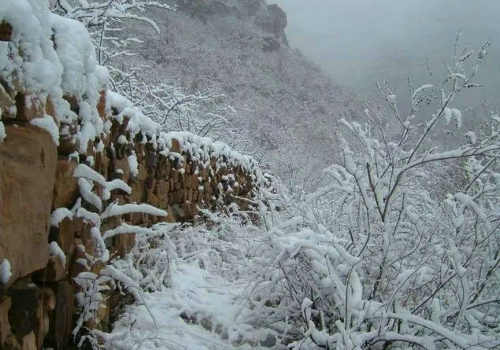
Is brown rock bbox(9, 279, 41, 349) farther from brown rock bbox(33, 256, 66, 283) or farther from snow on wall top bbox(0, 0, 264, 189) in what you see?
snow on wall top bbox(0, 0, 264, 189)

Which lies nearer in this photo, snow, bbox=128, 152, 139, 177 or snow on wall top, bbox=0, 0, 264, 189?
snow on wall top, bbox=0, 0, 264, 189

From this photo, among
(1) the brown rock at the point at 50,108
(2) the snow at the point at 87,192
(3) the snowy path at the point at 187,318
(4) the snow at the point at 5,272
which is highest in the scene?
(1) the brown rock at the point at 50,108

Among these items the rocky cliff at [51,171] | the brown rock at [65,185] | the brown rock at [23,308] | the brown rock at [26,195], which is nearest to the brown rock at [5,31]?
the rocky cliff at [51,171]

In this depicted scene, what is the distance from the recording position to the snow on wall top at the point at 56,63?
41.4 inches

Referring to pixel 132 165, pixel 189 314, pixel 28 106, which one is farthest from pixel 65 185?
pixel 189 314

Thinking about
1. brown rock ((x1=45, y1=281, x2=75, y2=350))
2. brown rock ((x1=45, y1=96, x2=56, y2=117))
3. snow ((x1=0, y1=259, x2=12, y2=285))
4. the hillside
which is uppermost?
the hillside

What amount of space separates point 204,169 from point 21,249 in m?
3.42

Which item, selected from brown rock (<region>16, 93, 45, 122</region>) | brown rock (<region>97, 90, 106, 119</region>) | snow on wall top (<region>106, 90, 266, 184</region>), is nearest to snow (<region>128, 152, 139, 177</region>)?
snow on wall top (<region>106, 90, 266, 184</region>)

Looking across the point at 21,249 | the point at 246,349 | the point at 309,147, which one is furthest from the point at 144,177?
the point at 309,147

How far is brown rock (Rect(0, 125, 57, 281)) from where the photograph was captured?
1.02 meters

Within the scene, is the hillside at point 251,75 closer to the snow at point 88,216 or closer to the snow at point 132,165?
the snow at point 132,165

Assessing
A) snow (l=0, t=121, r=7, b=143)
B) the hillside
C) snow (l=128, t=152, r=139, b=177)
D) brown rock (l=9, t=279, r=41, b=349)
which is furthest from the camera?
Result: the hillside

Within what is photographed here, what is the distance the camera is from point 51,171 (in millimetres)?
1243

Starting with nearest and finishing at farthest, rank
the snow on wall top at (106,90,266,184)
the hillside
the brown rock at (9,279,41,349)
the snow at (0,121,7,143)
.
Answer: the snow at (0,121,7,143), the brown rock at (9,279,41,349), the snow on wall top at (106,90,266,184), the hillside
